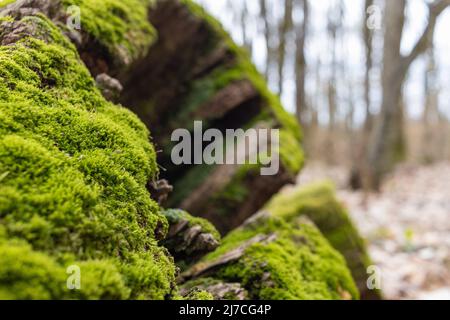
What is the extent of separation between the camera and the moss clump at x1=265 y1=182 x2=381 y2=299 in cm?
452

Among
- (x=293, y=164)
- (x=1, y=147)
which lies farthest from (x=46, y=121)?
(x=293, y=164)

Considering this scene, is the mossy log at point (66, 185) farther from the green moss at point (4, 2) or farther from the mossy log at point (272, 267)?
the mossy log at point (272, 267)

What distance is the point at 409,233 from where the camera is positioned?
21.7 ft

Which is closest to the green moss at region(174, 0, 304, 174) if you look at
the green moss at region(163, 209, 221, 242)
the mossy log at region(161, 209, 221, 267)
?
the green moss at region(163, 209, 221, 242)

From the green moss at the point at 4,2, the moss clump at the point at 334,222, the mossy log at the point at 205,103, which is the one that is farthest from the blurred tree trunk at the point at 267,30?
the green moss at the point at 4,2

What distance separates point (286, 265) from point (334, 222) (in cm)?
207

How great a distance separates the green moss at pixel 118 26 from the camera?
3422 mm

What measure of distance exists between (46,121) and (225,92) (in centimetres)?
396

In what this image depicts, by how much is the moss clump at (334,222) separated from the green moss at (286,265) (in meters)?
0.80

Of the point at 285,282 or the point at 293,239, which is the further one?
the point at 293,239

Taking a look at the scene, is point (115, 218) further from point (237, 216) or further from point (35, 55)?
point (237, 216)

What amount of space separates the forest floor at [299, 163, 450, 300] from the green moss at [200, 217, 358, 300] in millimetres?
2074

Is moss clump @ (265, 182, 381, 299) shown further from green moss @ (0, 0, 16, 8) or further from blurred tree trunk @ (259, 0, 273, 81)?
blurred tree trunk @ (259, 0, 273, 81)

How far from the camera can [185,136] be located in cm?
570
